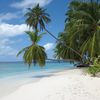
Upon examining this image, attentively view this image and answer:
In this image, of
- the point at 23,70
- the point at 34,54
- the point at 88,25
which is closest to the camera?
the point at 88,25

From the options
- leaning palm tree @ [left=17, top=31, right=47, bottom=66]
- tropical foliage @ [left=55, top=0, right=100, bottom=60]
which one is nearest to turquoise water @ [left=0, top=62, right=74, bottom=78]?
leaning palm tree @ [left=17, top=31, right=47, bottom=66]

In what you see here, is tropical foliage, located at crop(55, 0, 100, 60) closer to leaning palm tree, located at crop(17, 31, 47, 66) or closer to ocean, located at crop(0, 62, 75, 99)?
leaning palm tree, located at crop(17, 31, 47, 66)

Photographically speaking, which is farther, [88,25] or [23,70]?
[23,70]

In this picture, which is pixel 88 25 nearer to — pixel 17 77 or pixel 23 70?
pixel 17 77

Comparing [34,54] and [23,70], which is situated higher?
[34,54]

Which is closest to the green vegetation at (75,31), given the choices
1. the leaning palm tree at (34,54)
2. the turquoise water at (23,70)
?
the leaning palm tree at (34,54)

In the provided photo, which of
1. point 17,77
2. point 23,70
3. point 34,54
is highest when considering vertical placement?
point 34,54

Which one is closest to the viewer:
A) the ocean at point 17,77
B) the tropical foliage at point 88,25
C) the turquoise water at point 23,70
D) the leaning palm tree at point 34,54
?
the ocean at point 17,77

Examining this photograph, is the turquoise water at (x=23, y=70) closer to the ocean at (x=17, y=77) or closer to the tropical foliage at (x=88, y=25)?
the ocean at (x=17, y=77)

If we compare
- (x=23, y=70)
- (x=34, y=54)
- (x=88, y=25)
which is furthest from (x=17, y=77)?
(x=23, y=70)

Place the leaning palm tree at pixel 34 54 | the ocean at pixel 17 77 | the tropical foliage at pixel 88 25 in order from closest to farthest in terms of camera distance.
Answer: the ocean at pixel 17 77
the tropical foliage at pixel 88 25
the leaning palm tree at pixel 34 54

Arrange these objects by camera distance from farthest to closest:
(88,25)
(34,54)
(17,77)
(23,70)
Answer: (23,70) < (34,54) < (88,25) < (17,77)

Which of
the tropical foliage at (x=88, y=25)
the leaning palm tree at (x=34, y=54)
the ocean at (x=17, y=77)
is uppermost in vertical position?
the tropical foliage at (x=88, y=25)

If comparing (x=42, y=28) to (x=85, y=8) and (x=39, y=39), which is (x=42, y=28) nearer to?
(x=39, y=39)
